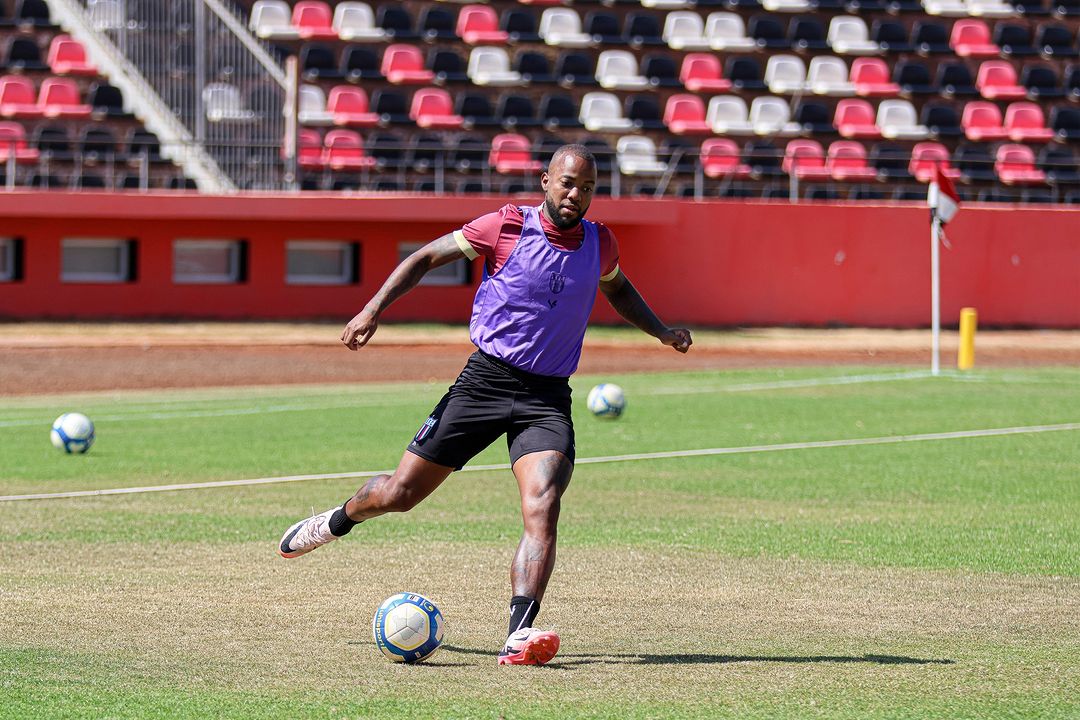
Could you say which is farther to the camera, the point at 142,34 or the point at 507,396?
the point at 142,34

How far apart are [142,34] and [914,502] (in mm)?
23822

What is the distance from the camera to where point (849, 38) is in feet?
127

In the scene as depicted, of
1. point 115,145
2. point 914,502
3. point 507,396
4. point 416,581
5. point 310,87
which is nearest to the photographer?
point 507,396

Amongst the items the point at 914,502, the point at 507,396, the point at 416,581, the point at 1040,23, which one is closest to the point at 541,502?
the point at 507,396

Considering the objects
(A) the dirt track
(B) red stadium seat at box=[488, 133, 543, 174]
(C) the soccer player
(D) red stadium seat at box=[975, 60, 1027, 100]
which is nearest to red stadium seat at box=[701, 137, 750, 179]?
(A) the dirt track

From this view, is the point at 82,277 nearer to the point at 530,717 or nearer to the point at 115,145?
the point at 115,145

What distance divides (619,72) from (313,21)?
710 cm

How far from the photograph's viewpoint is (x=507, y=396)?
750cm

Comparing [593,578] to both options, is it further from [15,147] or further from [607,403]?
[15,147]

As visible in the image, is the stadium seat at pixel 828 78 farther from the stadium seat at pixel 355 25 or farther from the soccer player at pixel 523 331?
the soccer player at pixel 523 331

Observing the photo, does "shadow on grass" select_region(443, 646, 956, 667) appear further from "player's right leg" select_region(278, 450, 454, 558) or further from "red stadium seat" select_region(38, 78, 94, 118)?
"red stadium seat" select_region(38, 78, 94, 118)

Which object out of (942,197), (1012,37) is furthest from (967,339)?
(1012,37)

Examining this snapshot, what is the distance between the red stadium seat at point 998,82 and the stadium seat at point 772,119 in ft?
18.0

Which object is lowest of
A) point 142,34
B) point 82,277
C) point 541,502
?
point 82,277
